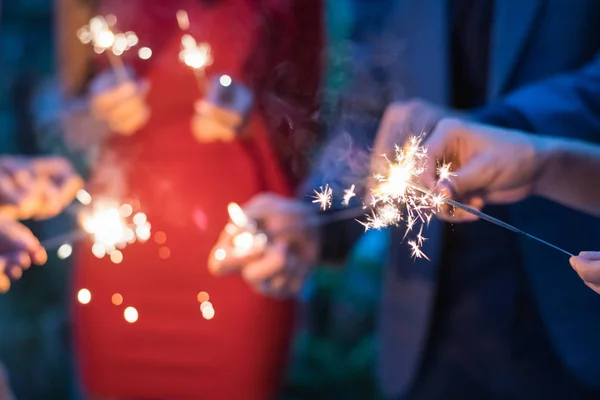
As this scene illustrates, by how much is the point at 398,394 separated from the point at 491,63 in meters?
0.49

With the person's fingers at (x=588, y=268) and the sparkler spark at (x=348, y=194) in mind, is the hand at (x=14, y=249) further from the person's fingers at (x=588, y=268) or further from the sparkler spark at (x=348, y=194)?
the person's fingers at (x=588, y=268)

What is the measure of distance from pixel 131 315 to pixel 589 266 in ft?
1.99

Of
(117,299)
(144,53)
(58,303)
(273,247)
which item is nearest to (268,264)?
(273,247)

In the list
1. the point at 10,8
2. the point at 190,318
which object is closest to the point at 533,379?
the point at 190,318

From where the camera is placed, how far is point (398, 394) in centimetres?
80

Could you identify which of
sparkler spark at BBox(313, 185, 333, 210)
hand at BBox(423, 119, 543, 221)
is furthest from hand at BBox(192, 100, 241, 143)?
hand at BBox(423, 119, 543, 221)

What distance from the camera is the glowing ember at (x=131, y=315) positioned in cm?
79

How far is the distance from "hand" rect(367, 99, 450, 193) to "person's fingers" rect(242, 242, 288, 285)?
0.64 feet

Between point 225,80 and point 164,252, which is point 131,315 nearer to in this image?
point 164,252

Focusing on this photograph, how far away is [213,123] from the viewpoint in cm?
75

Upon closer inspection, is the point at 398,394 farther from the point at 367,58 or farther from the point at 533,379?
the point at 367,58

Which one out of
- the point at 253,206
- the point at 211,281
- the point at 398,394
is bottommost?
the point at 398,394

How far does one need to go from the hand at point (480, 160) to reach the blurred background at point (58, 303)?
24 centimetres

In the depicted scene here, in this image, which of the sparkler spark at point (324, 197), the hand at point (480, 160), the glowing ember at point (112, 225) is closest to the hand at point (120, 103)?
the glowing ember at point (112, 225)
